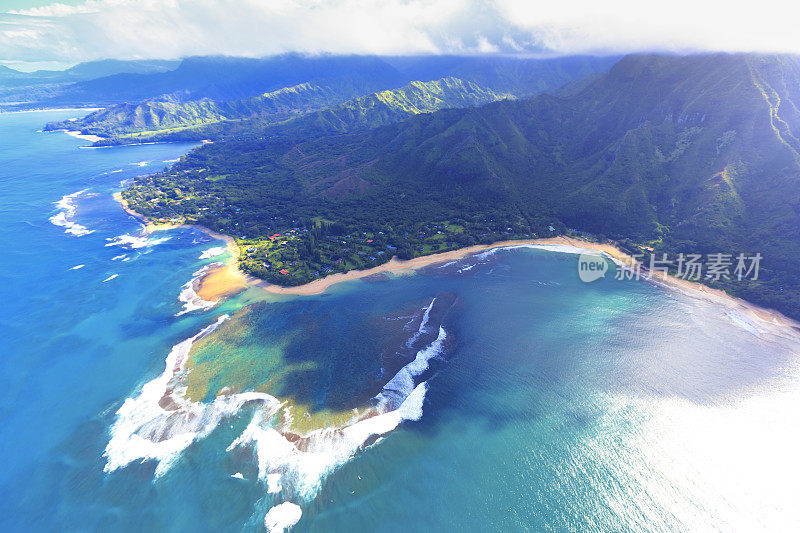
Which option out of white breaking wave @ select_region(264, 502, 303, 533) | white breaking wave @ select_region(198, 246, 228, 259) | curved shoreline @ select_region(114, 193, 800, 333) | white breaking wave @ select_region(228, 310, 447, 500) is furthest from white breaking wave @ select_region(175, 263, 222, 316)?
white breaking wave @ select_region(264, 502, 303, 533)

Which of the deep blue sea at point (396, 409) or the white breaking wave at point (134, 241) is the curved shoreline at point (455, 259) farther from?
the white breaking wave at point (134, 241)

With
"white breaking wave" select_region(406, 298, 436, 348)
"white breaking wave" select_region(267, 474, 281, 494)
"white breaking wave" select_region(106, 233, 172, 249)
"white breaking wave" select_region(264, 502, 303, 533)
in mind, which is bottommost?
"white breaking wave" select_region(264, 502, 303, 533)

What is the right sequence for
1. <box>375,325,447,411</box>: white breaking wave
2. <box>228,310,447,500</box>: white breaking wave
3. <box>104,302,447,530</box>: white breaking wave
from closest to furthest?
<box>228,310,447,500</box>: white breaking wave, <box>104,302,447,530</box>: white breaking wave, <box>375,325,447,411</box>: white breaking wave

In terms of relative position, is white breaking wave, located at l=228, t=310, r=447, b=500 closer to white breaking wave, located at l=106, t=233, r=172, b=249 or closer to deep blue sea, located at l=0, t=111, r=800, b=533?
deep blue sea, located at l=0, t=111, r=800, b=533

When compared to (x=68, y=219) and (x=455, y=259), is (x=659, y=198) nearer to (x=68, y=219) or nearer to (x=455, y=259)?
(x=455, y=259)

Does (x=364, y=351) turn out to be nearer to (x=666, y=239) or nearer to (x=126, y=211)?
(x=666, y=239)

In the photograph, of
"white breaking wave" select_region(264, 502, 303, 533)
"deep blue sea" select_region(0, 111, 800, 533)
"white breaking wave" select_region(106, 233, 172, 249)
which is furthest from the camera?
"white breaking wave" select_region(106, 233, 172, 249)

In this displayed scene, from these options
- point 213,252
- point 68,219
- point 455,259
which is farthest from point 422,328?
point 68,219
